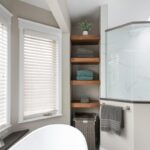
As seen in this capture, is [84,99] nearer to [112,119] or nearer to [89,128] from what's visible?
[89,128]

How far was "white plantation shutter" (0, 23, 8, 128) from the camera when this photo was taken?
2.34 m

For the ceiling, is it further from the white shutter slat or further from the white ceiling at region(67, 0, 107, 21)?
the white shutter slat

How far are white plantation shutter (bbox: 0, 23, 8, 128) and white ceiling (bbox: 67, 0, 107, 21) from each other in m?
1.18

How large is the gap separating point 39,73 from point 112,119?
1387 mm

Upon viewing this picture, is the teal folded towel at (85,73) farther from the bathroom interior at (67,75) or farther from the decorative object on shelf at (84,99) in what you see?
the decorative object on shelf at (84,99)

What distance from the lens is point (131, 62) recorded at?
285 centimetres

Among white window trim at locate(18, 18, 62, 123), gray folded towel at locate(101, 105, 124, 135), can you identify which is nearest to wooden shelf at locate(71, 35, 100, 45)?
white window trim at locate(18, 18, 62, 123)

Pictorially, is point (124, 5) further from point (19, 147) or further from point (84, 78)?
point (19, 147)

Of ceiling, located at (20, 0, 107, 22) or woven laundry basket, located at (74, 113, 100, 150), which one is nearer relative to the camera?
ceiling, located at (20, 0, 107, 22)

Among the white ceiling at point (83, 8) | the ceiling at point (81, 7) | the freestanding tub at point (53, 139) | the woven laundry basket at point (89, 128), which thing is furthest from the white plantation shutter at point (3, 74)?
the woven laundry basket at point (89, 128)

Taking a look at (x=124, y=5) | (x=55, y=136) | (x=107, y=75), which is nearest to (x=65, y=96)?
(x=107, y=75)

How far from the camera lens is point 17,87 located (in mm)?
2664

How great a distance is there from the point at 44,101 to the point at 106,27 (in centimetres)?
170

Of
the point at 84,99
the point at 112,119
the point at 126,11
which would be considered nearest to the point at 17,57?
the point at 84,99
